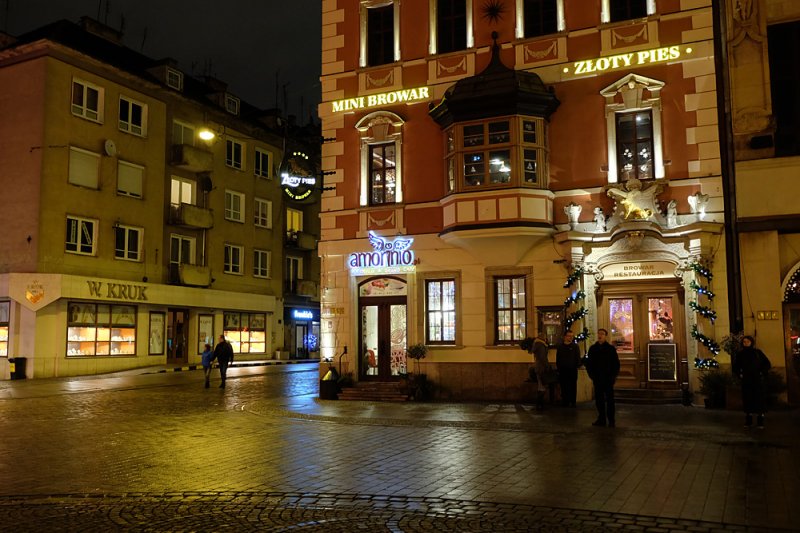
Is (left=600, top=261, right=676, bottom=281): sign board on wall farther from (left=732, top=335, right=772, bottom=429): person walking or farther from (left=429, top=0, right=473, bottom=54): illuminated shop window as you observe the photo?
(left=429, top=0, right=473, bottom=54): illuminated shop window

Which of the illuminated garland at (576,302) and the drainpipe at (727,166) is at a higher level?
the drainpipe at (727,166)

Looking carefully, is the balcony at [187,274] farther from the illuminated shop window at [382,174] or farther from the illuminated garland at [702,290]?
the illuminated garland at [702,290]

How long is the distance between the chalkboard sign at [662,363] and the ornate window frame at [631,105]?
162 inches

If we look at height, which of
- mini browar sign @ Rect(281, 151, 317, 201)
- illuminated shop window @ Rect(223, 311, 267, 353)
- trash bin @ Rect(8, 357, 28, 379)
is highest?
mini browar sign @ Rect(281, 151, 317, 201)

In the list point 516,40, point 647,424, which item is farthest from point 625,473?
point 516,40

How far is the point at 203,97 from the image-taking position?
41.1m

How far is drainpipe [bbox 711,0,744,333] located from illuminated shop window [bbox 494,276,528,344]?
15.8ft

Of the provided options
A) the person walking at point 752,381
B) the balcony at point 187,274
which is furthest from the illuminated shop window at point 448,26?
the balcony at point 187,274

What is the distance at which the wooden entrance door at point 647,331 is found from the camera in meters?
16.9

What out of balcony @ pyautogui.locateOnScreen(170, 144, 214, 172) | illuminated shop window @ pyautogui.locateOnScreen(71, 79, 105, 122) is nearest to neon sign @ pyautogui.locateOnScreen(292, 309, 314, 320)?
balcony @ pyautogui.locateOnScreen(170, 144, 214, 172)

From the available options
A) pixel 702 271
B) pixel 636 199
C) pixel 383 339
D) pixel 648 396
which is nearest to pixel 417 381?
pixel 383 339

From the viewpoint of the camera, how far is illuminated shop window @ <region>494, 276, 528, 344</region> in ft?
59.1

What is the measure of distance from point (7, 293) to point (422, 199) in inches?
790

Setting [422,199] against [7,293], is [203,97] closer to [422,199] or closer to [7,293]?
[7,293]
